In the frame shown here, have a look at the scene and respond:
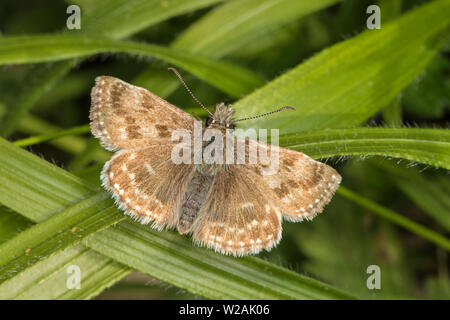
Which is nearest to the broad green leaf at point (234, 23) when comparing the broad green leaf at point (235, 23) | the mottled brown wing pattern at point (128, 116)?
the broad green leaf at point (235, 23)

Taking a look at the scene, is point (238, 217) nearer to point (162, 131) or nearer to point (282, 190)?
point (282, 190)

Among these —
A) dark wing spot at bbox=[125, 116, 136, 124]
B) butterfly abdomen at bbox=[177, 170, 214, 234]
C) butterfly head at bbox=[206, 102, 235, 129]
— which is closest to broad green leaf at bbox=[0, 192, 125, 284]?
butterfly abdomen at bbox=[177, 170, 214, 234]

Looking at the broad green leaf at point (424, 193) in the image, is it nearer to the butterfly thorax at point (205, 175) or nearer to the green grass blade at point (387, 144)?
the green grass blade at point (387, 144)

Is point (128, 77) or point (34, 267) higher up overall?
point (128, 77)

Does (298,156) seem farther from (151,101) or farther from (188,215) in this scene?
(151,101)

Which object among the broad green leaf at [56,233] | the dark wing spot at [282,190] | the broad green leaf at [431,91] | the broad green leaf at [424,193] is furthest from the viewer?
the broad green leaf at [424,193]
